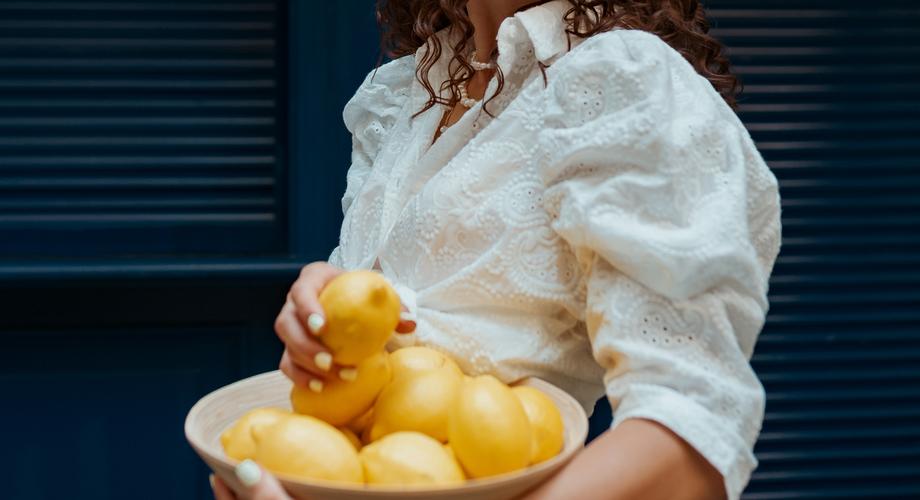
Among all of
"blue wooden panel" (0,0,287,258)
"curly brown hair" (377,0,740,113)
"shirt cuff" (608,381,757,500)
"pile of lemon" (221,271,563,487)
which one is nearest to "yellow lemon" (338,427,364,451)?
"pile of lemon" (221,271,563,487)

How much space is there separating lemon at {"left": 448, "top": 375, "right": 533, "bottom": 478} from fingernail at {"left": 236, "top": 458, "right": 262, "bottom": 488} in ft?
0.58

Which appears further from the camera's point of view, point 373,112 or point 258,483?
point 373,112

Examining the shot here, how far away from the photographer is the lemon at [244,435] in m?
1.03

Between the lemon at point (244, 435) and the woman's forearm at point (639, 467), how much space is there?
284mm

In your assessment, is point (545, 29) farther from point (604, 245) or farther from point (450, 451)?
point (450, 451)

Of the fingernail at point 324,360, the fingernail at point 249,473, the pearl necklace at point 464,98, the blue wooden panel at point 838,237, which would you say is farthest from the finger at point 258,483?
the blue wooden panel at point 838,237

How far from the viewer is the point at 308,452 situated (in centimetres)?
96

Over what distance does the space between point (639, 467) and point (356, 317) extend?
1.06 ft

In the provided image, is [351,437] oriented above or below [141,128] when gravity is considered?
above

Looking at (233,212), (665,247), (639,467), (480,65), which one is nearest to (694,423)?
(639,467)

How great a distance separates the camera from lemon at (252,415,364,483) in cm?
95

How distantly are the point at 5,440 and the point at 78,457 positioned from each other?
17 centimetres

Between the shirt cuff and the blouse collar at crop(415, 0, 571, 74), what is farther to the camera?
the blouse collar at crop(415, 0, 571, 74)

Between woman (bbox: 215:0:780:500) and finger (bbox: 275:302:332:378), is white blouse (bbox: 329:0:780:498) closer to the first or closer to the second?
woman (bbox: 215:0:780:500)
